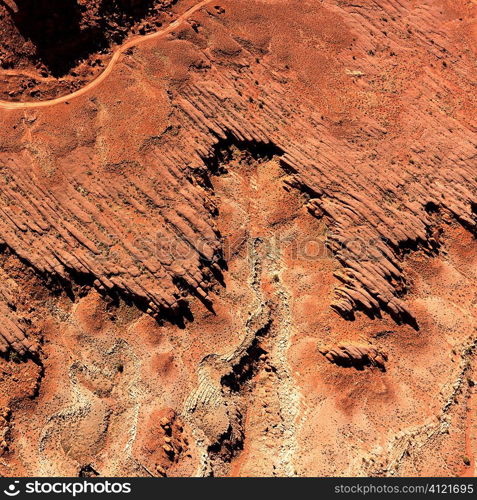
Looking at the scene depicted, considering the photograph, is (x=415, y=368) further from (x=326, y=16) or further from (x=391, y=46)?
(x=326, y=16)

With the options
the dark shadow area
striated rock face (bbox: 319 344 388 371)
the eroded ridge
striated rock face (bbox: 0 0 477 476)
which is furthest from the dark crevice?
the dark shadow area

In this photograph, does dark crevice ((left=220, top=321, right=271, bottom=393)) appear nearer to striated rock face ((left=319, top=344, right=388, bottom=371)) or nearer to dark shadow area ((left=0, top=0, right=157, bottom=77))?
striated rock face ((left=319, top=344, right=388, bottom=371))

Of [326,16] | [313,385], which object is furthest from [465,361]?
[326,16]

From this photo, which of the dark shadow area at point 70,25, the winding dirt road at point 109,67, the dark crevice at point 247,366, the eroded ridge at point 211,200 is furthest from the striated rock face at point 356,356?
the dark shadow area at point 70,25

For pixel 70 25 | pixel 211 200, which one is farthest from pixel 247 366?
pixel 70 25

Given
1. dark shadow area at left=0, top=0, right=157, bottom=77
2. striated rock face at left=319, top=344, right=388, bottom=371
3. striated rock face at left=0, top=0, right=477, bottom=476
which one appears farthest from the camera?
striated rock face at left=319, top=344, right=388, bottom=371
